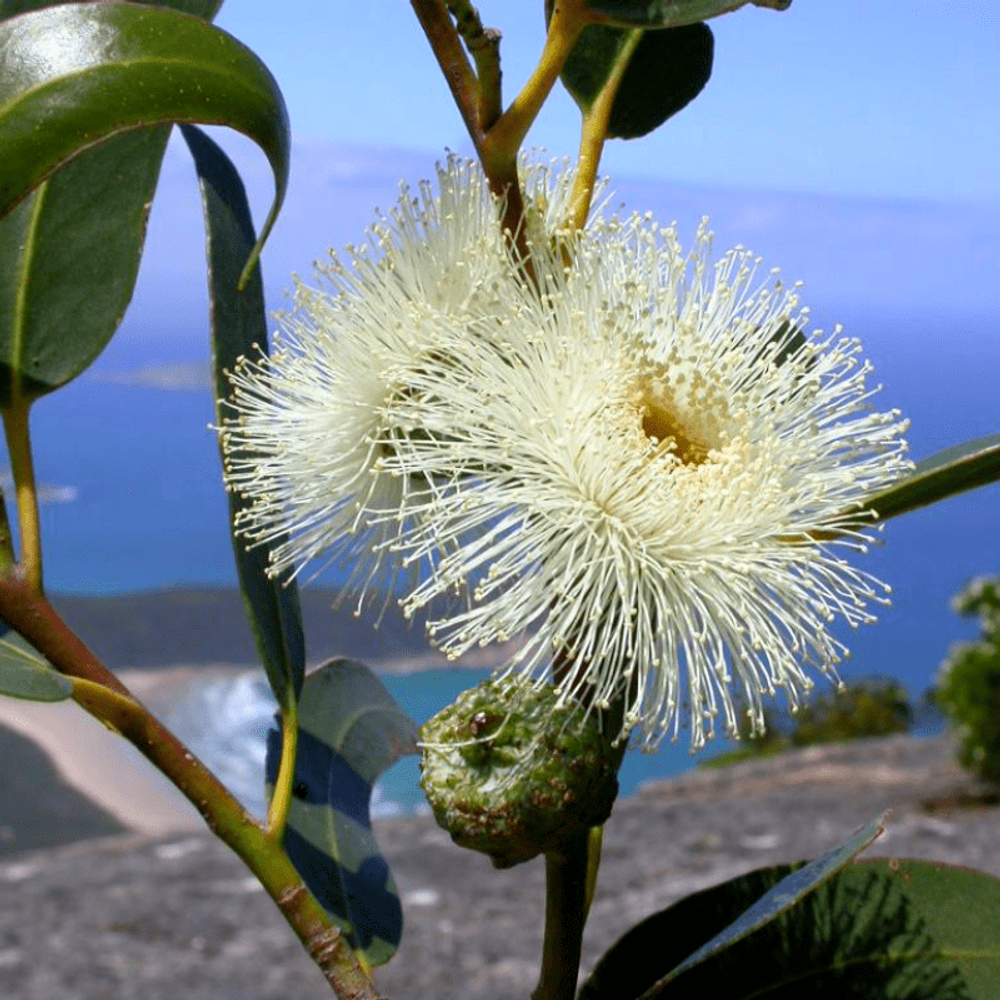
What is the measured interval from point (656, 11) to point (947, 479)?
22 cm

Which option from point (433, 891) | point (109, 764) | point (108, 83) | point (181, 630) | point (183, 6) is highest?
point (181, 630)

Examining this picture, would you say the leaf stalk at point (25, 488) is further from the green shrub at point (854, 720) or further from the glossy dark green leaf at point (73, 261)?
the green shrub at point (854, 720)

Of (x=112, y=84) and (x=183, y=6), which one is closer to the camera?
(x=112, y=84)

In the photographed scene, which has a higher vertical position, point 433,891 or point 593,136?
point 593,136

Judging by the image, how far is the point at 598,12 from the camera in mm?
550

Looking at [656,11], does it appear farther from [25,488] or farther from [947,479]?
[25,488]

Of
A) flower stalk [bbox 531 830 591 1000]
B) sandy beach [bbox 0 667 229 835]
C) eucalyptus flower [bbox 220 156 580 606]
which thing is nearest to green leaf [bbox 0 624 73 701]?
eucalyptus flower [bbox 220 156 580 606]

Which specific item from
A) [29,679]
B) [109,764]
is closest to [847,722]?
[109,764]

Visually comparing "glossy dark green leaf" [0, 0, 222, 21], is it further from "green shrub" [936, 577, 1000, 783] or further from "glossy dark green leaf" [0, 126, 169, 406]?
"green shrub" [936, 577, 1000, 783]

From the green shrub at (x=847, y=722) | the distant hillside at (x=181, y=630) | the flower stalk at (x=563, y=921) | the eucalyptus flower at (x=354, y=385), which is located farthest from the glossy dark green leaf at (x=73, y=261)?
the distant hillside at (x=181, y=630)

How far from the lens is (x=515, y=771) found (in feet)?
1.83

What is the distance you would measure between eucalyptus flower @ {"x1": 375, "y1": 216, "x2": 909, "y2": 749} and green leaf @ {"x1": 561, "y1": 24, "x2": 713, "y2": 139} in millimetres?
80

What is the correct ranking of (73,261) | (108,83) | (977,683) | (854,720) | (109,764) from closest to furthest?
(108,83)
(73,261)
(977,683)
(854,720)
(109,764)

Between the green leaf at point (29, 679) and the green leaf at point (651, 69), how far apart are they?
0.36 meters
